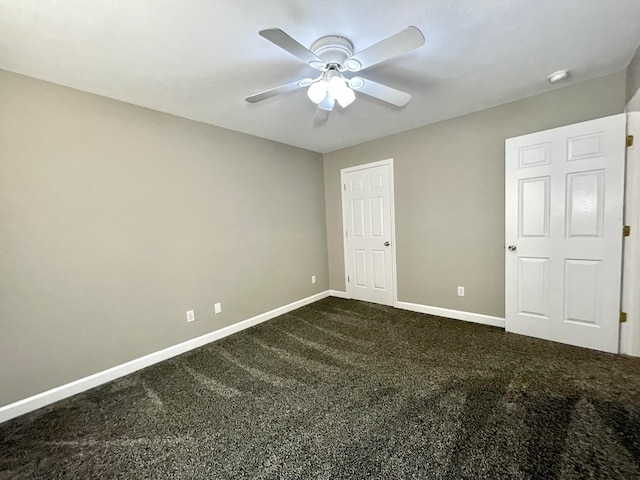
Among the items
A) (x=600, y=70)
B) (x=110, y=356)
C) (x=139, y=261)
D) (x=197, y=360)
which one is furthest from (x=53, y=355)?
(x=600, y=70)

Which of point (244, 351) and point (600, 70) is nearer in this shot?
point (600, 70)

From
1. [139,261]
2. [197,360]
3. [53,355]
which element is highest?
[139,261]

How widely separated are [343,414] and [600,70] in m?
3.40

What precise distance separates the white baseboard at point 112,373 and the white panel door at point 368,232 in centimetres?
153

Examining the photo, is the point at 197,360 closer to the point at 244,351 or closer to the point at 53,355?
the point at 244,351

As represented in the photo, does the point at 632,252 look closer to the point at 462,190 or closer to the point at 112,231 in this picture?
the point at 462,190

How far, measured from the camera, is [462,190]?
3.16 metres

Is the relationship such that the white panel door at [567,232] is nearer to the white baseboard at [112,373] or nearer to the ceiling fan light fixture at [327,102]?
the ceiling fan light fixture at [327,102]

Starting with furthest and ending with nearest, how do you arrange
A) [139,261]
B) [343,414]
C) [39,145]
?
[139,261] → [39,145] → [343,414]

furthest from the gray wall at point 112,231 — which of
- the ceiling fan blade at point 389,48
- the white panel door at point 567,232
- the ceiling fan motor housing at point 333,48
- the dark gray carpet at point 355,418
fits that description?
the white panel door at point 567,232

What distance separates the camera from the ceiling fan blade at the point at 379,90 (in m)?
1.82

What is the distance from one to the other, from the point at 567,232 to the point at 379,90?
7.18ft

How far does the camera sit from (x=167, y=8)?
1.41 metres

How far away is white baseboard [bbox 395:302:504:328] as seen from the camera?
9.90 ft
